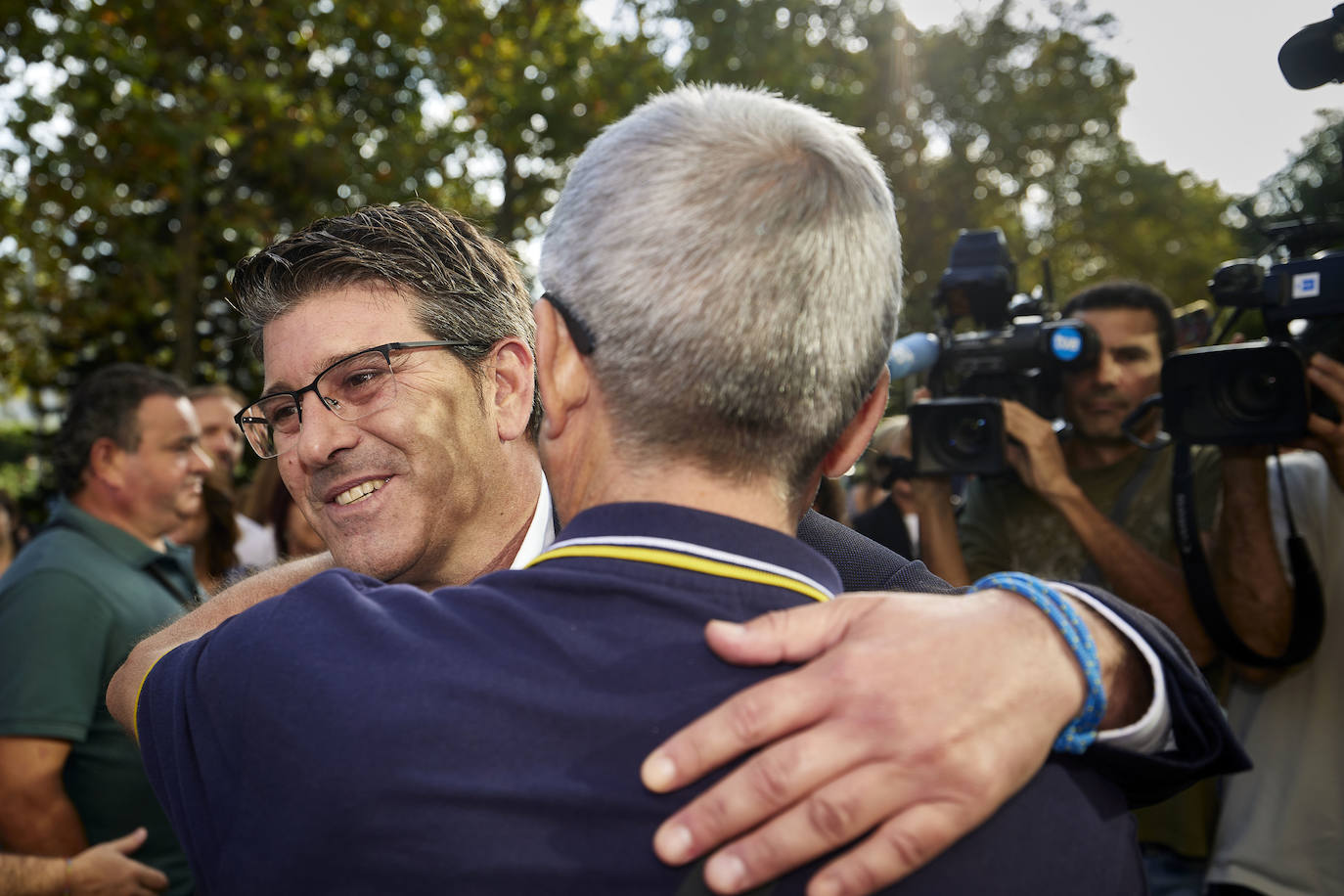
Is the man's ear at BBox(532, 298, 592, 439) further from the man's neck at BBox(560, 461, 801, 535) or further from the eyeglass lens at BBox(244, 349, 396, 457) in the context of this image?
the eyeglass lens at BBox(244, 349, 396, 457)

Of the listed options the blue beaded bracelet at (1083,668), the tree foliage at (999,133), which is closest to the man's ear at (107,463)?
the blue beaded bracelet at (1083,668)

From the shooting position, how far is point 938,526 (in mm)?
3545

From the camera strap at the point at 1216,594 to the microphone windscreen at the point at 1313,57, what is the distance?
1.01 m

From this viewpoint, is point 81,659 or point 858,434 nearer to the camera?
point 858,434

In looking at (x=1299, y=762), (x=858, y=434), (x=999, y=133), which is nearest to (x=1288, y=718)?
(x=1299, y=762)

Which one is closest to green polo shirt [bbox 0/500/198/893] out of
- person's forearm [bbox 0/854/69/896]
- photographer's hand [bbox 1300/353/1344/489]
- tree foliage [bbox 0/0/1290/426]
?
person's forearm [bbox 0/854/69/896]

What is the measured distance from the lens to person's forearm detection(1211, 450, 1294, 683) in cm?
303

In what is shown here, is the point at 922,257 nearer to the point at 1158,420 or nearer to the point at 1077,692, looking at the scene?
the point at 1158,420

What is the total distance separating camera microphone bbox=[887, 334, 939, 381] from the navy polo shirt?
216cm

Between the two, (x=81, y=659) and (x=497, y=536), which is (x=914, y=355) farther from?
(x=81, y=659)

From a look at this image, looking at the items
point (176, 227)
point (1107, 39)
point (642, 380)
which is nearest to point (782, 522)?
point (642, 380)

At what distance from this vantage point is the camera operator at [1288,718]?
9.61 feet

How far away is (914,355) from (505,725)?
8.23ft

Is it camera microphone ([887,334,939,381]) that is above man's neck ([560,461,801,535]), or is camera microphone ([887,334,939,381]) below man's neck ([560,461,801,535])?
above
